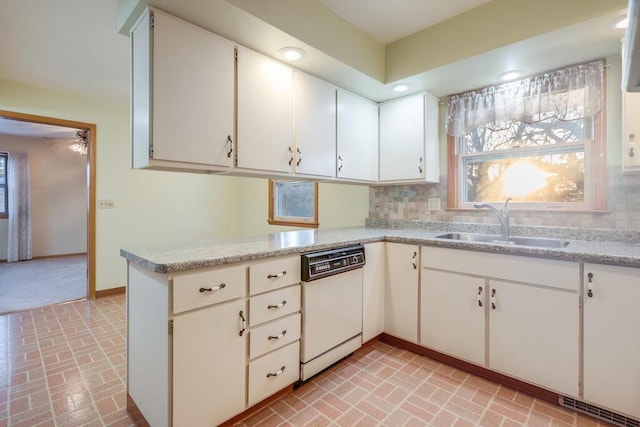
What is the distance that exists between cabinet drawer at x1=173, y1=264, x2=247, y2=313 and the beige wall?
686cm

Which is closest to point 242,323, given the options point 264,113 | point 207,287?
point 207,287

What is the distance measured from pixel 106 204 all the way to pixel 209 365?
311 cm

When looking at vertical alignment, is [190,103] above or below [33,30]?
below

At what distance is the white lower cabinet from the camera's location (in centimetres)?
165

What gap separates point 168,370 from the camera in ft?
4.15

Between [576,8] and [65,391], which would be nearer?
[576,8]

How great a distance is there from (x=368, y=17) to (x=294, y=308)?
201 cm

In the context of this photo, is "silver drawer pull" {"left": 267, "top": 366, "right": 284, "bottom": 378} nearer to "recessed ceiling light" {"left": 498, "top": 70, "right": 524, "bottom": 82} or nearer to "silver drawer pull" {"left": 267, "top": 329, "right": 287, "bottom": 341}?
"silver drawer pull" {"left": 267, "top": 329, "right": 287, "bottom": 341}

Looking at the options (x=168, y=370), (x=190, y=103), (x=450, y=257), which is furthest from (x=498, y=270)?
(x=190, y=103)

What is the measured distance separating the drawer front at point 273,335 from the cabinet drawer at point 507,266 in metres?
1.04

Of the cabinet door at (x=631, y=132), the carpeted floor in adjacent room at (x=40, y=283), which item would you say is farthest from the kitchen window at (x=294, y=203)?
the cabinet door at (x=631, y=132)

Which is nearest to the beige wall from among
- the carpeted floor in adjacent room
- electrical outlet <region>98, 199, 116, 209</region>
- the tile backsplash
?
the carpeted floor in adjacent room

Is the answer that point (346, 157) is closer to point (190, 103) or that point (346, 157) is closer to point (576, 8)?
point (190, 103)

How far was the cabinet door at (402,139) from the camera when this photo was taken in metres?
2.59
